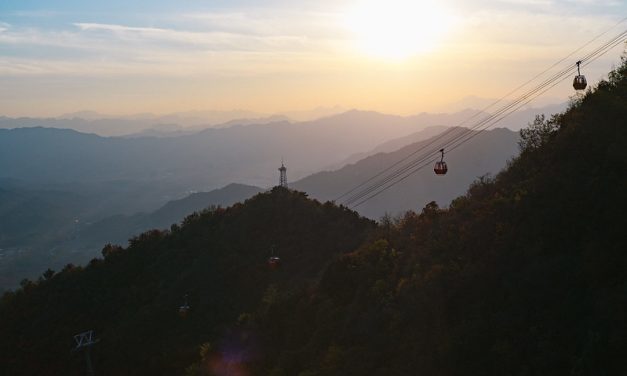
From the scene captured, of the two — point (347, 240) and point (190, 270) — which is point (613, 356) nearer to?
point (347, 240)

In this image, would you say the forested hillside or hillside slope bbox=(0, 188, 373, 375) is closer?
the forested hillside

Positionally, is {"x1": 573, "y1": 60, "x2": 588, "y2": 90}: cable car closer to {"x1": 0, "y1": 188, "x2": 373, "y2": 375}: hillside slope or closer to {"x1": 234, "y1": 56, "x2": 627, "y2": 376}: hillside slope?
{"x1": 234, "y1": 56, "x2": 627, "y2": 376}: hillside slope

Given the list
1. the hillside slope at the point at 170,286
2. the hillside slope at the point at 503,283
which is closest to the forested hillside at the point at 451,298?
the hillside slope at the point at 503,283

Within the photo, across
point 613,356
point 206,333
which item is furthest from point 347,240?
point 613,356

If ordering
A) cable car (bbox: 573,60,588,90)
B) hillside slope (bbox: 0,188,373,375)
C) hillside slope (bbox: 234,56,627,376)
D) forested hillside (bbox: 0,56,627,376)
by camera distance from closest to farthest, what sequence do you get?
hillside slope (bbox: 234,56,627,376) → forested hillside (bbox: 0,56,627,376) → cable car (bbox: 573,60,588,90) → hillside slope (bbox: 0,188,373,375)

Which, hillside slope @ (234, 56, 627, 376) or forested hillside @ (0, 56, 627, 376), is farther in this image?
forested hillside @ (0, 56, 627, 376)

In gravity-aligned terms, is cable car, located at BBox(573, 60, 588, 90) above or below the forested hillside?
above

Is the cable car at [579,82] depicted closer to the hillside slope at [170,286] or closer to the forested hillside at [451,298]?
the forested hillside at [451,298]

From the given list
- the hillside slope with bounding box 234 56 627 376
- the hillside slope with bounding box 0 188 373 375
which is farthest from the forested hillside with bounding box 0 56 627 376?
the hillside slope with bounding box 0 188 373 375

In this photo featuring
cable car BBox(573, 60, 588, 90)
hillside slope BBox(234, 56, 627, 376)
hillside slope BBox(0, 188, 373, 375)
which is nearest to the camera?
hillside slope BBox(234, 56, 627, 376)

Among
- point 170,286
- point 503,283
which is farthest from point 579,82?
point 170,286
